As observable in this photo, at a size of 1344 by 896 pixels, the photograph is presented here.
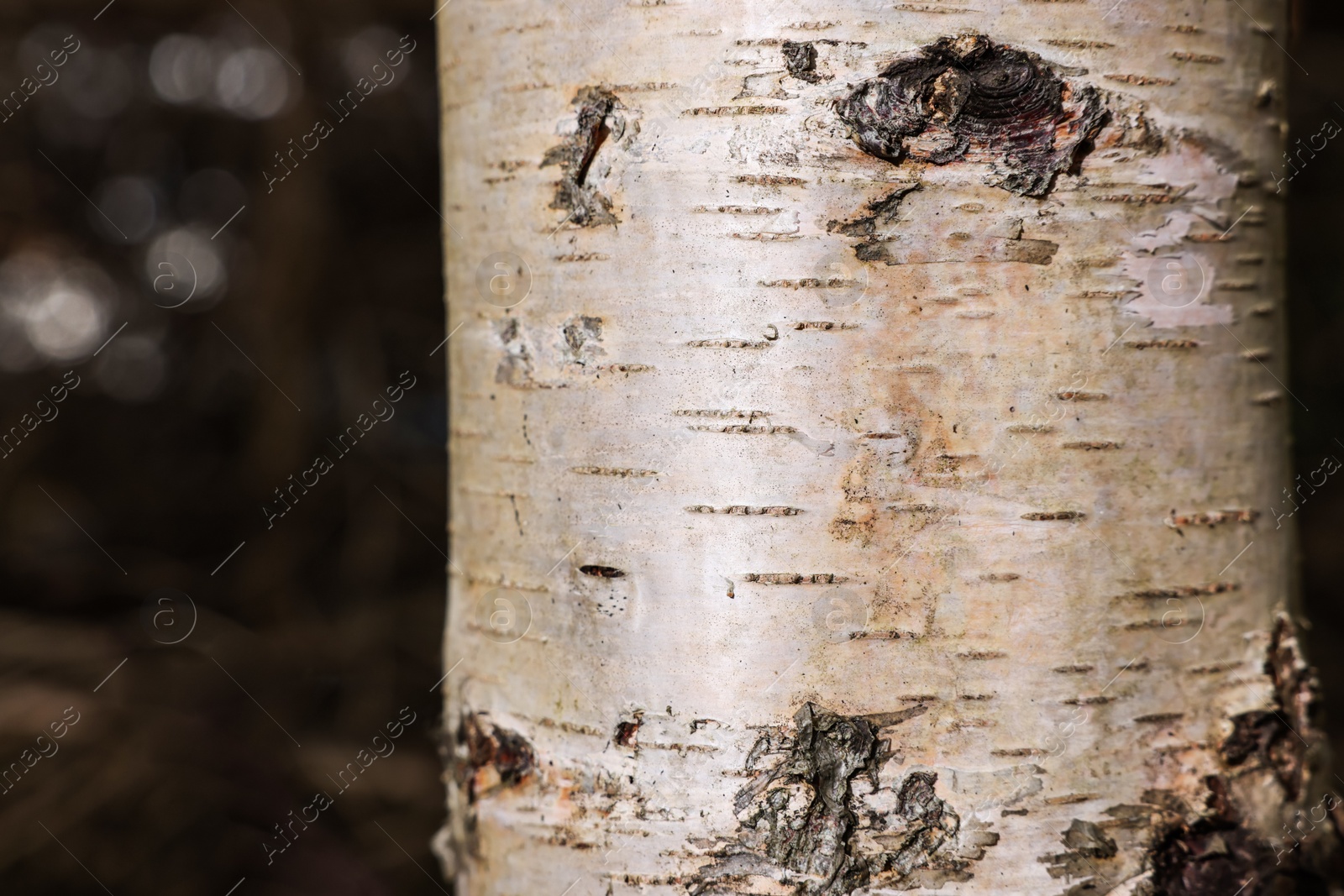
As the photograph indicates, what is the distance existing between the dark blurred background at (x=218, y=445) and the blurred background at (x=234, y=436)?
0.01m

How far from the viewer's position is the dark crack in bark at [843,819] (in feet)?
2.35

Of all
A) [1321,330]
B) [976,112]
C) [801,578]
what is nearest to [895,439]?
[801,578]

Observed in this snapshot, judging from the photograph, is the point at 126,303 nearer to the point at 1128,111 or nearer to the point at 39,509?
the point at 39,509

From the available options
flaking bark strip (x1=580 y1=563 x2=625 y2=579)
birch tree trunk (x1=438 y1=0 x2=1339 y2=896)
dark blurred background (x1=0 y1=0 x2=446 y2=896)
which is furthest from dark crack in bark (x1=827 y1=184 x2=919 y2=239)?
dark blurred background (x1=0 y1=0 x2=446 y2=896)

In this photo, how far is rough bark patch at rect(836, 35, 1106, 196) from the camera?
0.70m

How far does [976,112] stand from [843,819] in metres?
0.53

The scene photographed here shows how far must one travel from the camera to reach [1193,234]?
0.77m

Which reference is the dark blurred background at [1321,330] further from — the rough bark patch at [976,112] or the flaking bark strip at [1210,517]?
the rough bark patch at [976,112]

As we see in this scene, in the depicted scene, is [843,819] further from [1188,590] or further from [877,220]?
[877,220]

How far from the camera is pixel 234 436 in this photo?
Answer: 4434 millimetres

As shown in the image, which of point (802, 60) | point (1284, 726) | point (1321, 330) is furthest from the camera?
point (1321, 330)

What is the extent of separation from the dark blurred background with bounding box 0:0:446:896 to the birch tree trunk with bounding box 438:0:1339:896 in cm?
278

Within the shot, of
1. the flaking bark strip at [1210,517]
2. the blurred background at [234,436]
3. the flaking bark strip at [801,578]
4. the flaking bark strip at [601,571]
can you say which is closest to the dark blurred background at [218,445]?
the blurred background at [234,436]

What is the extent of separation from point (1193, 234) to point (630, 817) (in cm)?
64
